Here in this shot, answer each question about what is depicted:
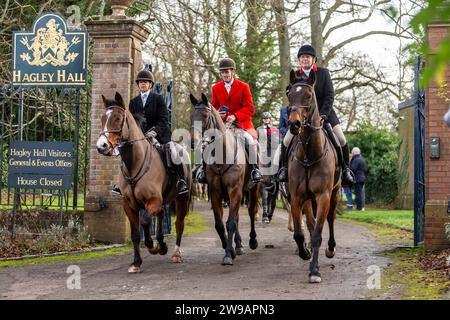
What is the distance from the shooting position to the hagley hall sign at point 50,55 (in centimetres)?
1167

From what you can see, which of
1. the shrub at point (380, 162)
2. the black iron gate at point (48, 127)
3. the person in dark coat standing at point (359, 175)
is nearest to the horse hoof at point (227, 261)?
the black iron gate at point (48, 127)

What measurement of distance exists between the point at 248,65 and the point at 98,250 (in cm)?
1531

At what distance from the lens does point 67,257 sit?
999 centimetres

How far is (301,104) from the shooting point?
719 centimetres

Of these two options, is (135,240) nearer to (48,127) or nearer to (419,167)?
(419,167)

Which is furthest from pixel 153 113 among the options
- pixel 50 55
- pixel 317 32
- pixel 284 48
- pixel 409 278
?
pixel 284 48

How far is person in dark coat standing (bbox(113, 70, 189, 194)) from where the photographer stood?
9352 millimetres

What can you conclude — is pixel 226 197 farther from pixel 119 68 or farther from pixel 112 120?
pixel 119 68

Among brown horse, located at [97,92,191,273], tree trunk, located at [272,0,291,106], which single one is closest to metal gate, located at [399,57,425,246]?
brown horse, located at [97,92,191,273]

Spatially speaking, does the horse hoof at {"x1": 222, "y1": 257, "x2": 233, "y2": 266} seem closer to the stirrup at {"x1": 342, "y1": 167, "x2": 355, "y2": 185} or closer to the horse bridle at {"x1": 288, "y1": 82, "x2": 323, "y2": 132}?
the stirrup at {"x1": 342, "y1": 167, "x2": 355, "y2": 185}

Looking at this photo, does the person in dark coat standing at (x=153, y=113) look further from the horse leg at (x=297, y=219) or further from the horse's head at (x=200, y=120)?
the horse leg at (x=297, y=219)

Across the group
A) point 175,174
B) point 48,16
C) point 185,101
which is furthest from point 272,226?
point 185,101

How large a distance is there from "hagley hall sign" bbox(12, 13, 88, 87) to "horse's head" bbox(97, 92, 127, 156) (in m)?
3.92

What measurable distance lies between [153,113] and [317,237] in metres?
3.68
